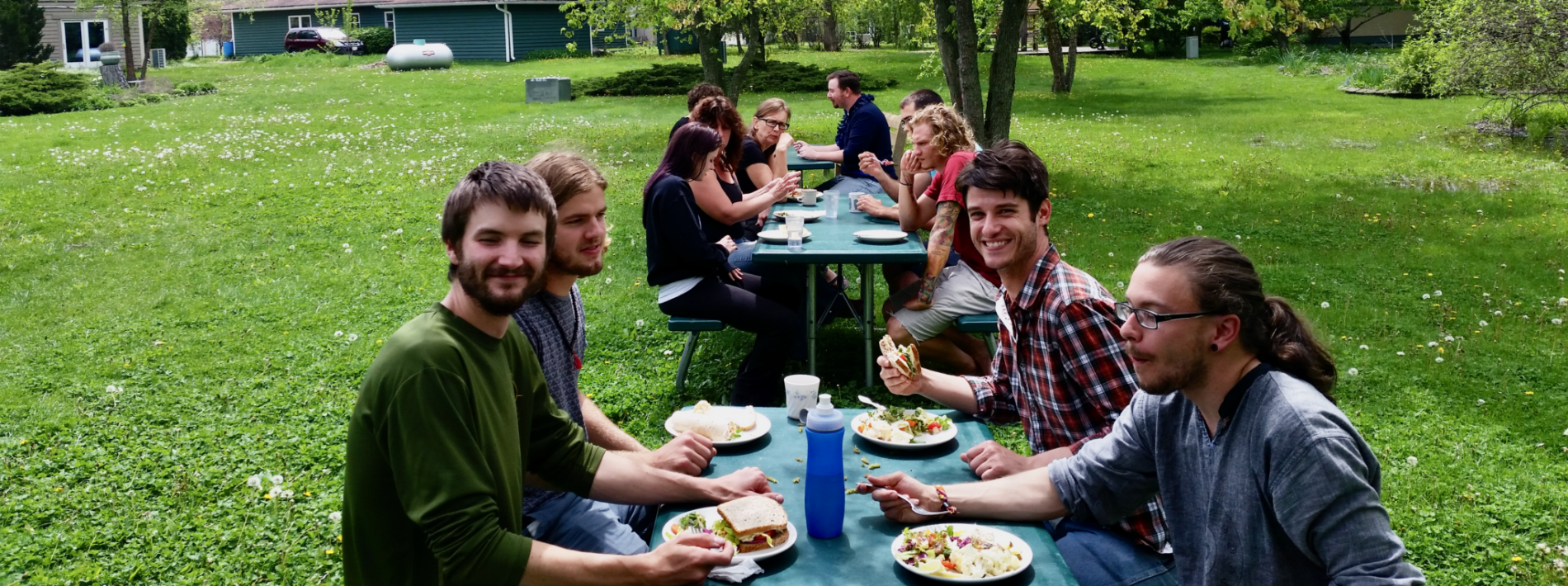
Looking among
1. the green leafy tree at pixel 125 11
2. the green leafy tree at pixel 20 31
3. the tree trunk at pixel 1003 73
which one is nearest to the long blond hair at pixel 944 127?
the tree trunk at pixel 1003 73

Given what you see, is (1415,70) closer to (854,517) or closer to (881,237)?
(881,237)

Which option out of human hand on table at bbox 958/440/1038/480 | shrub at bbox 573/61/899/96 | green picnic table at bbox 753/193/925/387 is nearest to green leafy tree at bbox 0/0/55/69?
shrub at bbox 573/61/899/96

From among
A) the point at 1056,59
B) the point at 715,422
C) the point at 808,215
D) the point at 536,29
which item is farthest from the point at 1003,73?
the point at 536,29

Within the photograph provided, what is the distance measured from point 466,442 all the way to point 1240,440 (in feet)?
5.45

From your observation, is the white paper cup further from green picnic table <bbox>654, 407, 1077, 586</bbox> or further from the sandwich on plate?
the sandwich on plate

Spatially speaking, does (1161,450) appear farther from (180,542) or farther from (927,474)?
(180,542)

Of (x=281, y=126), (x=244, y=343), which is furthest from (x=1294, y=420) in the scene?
(x=281, y=126)

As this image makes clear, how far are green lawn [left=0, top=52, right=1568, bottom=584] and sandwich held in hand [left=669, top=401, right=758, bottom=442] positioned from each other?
6.35ft

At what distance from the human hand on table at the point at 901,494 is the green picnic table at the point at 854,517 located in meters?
0.03

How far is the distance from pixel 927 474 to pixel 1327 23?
1520 inches

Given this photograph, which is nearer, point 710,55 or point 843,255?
point 843,255

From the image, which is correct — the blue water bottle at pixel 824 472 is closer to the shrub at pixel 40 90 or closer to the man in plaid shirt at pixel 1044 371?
the man in plaid shirt at pixel 1044 371

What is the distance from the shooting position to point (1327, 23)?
36406mm

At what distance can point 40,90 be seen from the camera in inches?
918
